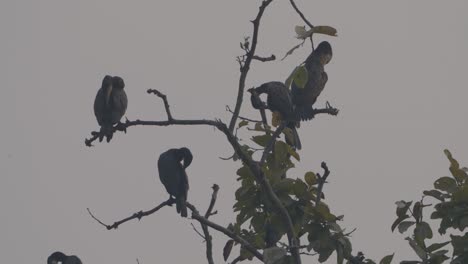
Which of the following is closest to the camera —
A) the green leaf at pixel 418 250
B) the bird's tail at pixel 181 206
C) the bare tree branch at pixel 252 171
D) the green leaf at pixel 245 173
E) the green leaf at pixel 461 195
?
the green leaf at pixel 418 250

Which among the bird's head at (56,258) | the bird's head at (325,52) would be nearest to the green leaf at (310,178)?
the bird's head at (325,52)

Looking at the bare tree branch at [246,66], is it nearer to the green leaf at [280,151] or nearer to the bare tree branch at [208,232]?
the green leaf at [280,151]

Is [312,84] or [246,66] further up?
[312,84]

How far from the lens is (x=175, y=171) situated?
10.8m

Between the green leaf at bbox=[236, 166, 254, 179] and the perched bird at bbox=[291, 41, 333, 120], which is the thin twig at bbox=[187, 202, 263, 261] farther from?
the perched bird at bbox=[291, 41, 333, 120]

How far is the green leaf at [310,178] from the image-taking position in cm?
657

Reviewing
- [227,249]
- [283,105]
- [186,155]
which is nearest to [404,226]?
[227,249]

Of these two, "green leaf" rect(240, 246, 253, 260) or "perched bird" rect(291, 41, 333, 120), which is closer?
"green leaf" rect(240, 246, 253, 260)

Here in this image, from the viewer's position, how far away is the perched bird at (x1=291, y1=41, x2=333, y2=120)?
42.5ft

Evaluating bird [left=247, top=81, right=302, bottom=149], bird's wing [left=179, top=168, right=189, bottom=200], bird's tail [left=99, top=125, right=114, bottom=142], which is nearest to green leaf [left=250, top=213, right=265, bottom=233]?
bird's wing [left=179, top=168, right=189, bottom=200]

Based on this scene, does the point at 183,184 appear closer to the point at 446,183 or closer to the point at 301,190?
the point at 301,190

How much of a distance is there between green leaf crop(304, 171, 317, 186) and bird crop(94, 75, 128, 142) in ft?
14.9

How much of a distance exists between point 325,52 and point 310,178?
23.8ft

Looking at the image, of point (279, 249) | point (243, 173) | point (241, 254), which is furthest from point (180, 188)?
point (279, 249)
